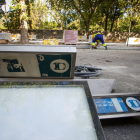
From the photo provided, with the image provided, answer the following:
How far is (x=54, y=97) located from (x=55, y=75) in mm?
1016

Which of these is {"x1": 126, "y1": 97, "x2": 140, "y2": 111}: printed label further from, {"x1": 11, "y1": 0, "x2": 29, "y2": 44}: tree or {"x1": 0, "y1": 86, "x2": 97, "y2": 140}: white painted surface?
{"x1": 11, "y1": 0, "x2": 29, "y2": 44}: tree

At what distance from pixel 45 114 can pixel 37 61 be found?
3.76ft

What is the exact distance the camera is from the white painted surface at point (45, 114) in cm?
77

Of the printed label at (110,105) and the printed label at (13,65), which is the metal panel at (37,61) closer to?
the printed label at (13,65)

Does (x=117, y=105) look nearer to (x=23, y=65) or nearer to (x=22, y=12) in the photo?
(x=23, y=65)

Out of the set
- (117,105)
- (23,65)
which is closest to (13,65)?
(23,65)

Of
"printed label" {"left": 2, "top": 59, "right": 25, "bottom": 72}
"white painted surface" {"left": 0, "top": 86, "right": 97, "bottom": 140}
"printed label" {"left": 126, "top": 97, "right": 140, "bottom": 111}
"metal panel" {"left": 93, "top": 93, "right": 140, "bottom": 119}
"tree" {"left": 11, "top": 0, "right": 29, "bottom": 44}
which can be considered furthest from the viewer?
"tree" {"left": 11, "top": 0, "right": 29, "bottom": 44}

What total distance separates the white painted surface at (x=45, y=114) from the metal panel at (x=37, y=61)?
0.79m

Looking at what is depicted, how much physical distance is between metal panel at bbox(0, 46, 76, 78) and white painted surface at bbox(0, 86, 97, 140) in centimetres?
79

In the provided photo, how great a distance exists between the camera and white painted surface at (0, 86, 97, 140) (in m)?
0.77

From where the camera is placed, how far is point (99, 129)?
797 millimetres

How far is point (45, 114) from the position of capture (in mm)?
886

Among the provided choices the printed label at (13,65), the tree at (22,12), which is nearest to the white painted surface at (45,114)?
the printed label at (13,65)

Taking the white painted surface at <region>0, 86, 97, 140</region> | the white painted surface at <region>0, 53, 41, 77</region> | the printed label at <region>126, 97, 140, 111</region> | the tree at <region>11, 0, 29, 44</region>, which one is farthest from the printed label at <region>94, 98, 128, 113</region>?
the tree at <region>11, 0, 29, 44</region>
